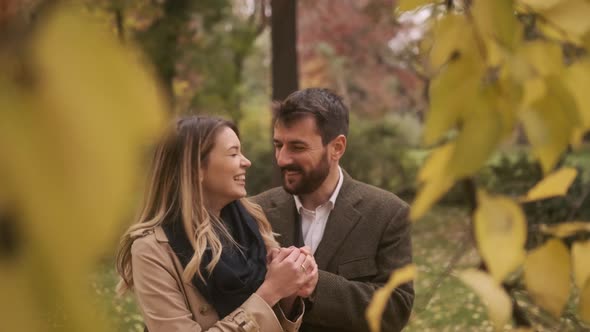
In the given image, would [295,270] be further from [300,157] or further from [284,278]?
[300,157]

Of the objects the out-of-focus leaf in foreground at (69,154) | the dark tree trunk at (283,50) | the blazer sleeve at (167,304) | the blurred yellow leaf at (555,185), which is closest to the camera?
the out-of-focus leaf in foreground at (69,154)

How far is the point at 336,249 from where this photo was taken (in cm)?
348

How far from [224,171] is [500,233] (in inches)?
94.7

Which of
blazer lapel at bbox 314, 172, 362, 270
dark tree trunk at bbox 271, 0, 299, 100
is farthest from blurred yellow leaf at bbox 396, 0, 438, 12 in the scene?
dark tree trunk at bbox 271, 0, 299, 100

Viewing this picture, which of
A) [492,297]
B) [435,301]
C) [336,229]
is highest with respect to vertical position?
[492,297]

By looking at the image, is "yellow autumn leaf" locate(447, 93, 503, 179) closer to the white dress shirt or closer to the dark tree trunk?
the white dress shirt

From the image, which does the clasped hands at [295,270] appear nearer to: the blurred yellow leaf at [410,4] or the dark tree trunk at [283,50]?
the blurred yellow leaf at [410,4]

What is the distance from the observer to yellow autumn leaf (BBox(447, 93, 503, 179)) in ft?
2.13

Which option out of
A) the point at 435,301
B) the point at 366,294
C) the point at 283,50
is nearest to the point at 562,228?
the point at 366,294

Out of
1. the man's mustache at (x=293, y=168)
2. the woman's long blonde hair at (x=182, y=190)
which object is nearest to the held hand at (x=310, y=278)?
the woman's long blonde hair at (x=182, y=190)

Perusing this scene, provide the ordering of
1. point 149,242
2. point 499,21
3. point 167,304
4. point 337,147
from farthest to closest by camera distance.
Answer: point 337,147
point 149,242
point 167,304
point 499,21

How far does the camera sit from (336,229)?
3516 mm

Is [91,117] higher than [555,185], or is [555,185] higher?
[91,117]

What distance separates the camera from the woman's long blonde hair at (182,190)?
118 inches
